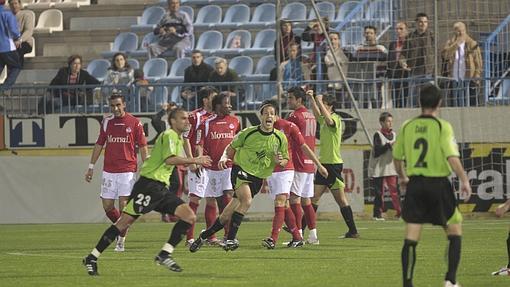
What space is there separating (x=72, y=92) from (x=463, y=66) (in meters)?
8.67

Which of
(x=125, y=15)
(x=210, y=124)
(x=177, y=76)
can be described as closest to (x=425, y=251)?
(x=210, y=124)

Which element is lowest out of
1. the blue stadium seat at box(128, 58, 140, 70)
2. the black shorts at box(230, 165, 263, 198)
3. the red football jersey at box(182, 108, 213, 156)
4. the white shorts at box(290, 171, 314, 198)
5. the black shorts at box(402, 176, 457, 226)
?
the white shorts at box(290, 171, 314, 198)

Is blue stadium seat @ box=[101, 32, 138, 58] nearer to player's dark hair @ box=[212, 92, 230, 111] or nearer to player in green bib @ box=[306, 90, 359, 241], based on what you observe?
player in green bib @ box=[306, 90, 359, 241]

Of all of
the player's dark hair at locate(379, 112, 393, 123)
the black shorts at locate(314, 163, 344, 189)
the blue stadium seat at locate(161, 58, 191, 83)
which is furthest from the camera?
the blue stadium seat at locate(161, 58, 191, 83)

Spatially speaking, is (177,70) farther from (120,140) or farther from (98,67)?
(120,140)

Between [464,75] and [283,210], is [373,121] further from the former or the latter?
[283,210]

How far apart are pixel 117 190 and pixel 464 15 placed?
11744 millimetres

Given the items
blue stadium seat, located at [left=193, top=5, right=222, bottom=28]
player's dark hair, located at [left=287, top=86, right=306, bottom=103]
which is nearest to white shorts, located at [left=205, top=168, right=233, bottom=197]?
player's dark hair, located at [left=287, top=86, right=306, bottom=103]

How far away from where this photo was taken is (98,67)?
114 feet

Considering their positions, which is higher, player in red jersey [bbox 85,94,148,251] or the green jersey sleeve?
the green jersey sleeve

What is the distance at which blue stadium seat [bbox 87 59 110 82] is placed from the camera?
3444 centimetres

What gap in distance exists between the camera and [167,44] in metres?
34.0

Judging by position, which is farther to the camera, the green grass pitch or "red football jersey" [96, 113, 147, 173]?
"red football jersey" [96, 113, 147, 173]

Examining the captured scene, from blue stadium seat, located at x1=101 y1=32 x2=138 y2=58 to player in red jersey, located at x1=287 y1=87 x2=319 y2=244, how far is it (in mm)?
14668
